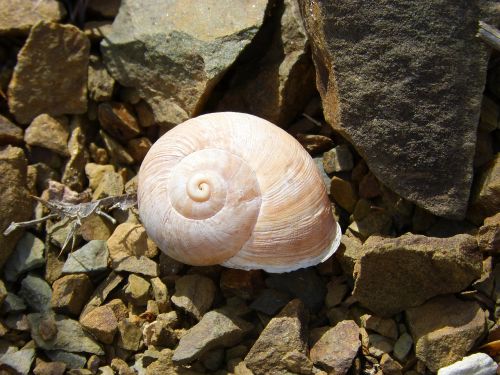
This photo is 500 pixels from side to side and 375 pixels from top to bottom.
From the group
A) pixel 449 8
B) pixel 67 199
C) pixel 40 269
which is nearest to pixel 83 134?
pixel 67 199

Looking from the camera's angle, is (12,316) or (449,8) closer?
(449,8)

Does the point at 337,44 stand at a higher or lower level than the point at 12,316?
higher

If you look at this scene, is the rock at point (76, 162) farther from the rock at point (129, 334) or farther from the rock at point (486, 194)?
the rock at point (486, 194)

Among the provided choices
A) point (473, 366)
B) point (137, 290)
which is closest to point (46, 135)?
point (137, 290)

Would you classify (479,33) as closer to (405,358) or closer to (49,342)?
(405,358)

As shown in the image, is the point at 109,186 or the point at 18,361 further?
the point at 109,186

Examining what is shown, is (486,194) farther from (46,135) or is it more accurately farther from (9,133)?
(9,133)
